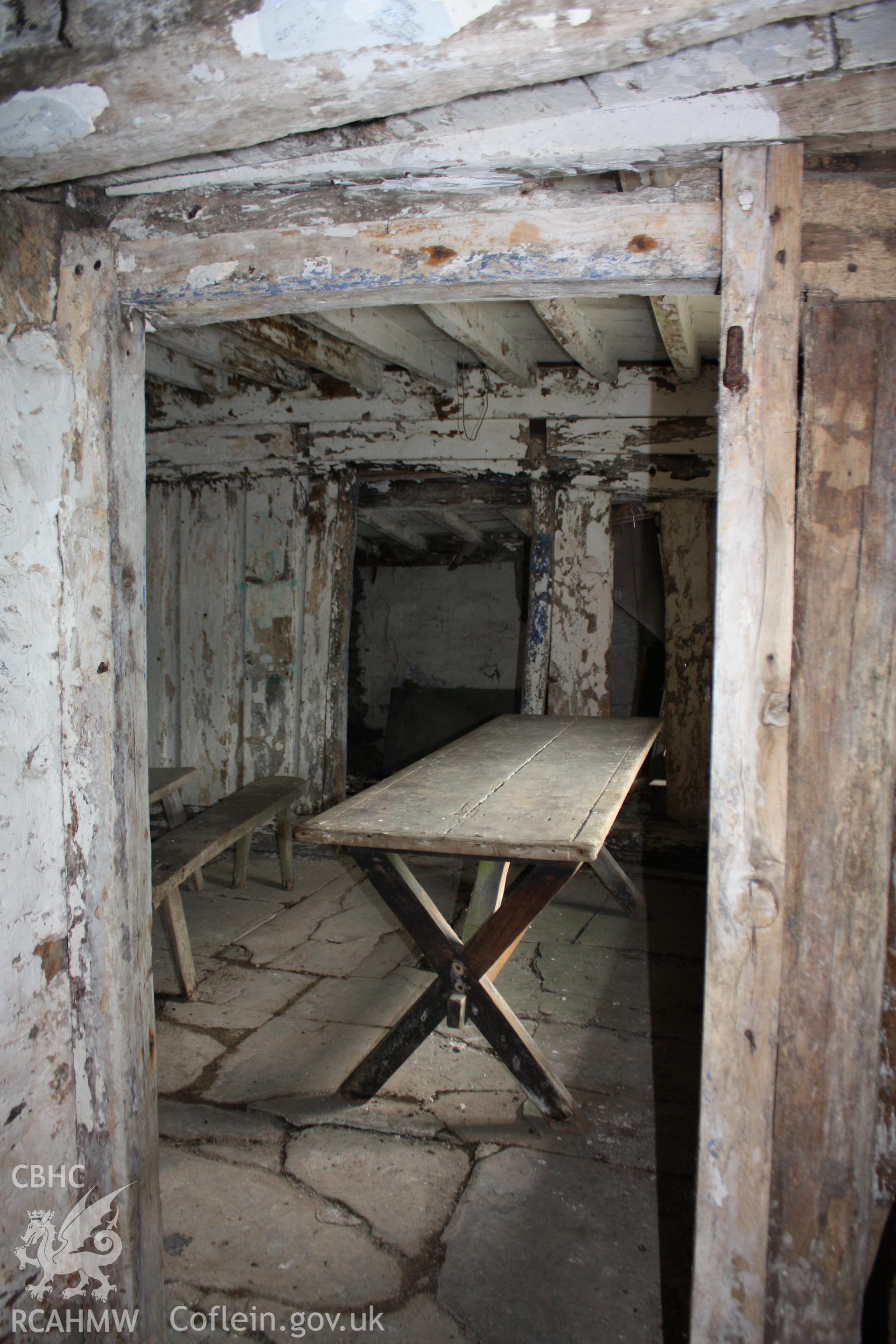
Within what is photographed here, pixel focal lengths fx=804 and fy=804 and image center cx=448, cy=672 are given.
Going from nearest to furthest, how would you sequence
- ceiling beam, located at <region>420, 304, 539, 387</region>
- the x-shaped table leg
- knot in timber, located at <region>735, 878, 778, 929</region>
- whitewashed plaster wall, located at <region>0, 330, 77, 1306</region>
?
knot in timber, located at <region>735, 878, 778, 929</region>
whitewashed plaster wall, located at <region>0, 330, 77, 1306</region>
the x-shaped table leg
ceiling beam, located at <region>420, 304, 539, 387</region>

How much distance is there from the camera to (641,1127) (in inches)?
93.9

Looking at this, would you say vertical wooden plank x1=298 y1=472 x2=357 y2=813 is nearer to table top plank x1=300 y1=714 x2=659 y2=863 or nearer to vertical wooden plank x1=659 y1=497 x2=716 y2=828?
table top plank x1=300 y1=714 x2=659 y2=863

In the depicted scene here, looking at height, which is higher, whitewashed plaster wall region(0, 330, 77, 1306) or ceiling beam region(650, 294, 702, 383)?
ceiling beam region(650, 294, 702, 383)

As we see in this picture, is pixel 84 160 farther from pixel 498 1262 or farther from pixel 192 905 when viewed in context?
pixel 192 905

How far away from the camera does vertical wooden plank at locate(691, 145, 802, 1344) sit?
1277 mm

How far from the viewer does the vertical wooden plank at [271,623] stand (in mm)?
5074

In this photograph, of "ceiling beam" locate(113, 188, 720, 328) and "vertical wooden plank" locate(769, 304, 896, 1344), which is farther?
"ceiling beam" locate(113, 188, 720, 328)

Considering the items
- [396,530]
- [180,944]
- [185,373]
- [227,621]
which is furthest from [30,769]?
[396,530]

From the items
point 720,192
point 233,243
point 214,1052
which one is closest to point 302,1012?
point 214,1052

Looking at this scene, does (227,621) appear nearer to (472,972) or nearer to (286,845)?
(286,845)

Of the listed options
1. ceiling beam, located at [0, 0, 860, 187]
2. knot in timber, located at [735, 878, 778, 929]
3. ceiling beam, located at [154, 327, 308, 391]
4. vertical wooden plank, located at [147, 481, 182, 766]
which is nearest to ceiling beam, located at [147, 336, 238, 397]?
ceiling beam, located at [154, 327, 308, 391]

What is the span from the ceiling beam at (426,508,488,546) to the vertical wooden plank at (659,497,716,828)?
155 cm

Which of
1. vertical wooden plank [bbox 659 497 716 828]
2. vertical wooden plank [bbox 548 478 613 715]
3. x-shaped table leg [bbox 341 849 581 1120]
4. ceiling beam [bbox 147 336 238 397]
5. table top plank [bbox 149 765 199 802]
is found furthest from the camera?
vertical wooden plank [bbox 548 478 613 715]

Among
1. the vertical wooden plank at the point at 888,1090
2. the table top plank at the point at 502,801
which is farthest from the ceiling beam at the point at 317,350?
the vertical wooden plank at the point at 888,1090
